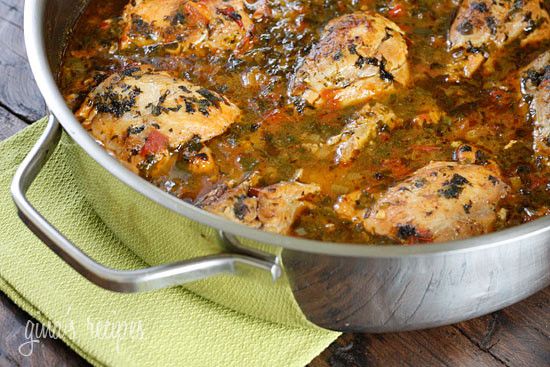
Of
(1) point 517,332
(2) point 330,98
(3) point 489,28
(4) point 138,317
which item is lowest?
(1) point 517,332

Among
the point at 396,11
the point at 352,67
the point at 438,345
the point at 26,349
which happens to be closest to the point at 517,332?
the point at 438,345

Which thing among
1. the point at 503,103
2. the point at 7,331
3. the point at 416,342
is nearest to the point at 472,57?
the point at 503,103

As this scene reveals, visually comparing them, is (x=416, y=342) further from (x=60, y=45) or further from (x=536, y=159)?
(x=60, y=45)

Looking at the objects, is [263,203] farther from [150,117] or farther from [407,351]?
[407,351]

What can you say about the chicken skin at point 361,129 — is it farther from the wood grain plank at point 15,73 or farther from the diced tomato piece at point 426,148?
the wood grain plank at point 15,73

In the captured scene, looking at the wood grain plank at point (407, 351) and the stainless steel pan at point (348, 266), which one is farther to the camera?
the wood grain plank at point (407, 351)

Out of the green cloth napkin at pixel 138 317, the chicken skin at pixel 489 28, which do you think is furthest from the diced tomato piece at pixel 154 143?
the chicken skin at pixel 489 28
